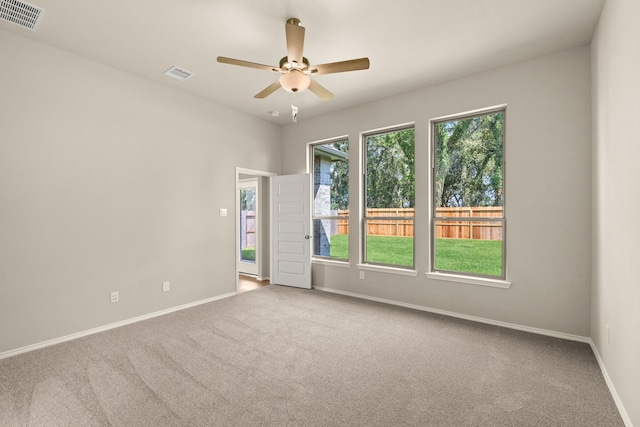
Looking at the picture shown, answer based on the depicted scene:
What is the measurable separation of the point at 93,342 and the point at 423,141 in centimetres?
439

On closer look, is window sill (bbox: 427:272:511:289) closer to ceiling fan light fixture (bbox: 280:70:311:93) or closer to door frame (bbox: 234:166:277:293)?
ceiling fan light fixture (bbox: 280:70:311:93)

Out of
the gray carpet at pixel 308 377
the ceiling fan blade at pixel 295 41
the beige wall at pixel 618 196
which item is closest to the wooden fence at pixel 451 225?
the beige wall at pixel 618 196

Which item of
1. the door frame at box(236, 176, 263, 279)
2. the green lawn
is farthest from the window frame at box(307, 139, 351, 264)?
the door frame at box(236, 176, 263, 279)

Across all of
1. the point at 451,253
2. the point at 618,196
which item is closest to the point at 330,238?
the point at 451,253

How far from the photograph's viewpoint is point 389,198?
174 inches

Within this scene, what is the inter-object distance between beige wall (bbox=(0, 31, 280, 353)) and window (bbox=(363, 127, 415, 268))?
2.27m

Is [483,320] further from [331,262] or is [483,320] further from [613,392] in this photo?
[331,262]

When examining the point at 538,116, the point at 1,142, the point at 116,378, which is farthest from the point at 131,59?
the point at 538,116

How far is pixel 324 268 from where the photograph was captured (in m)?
5.04

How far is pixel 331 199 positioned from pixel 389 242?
4.14 feet

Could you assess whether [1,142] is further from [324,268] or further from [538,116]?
[538,116]

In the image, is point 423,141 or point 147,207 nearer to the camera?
point 147,207

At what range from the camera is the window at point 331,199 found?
4926 mm

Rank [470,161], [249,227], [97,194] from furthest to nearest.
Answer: [249,227], [470,161], [97,194]
